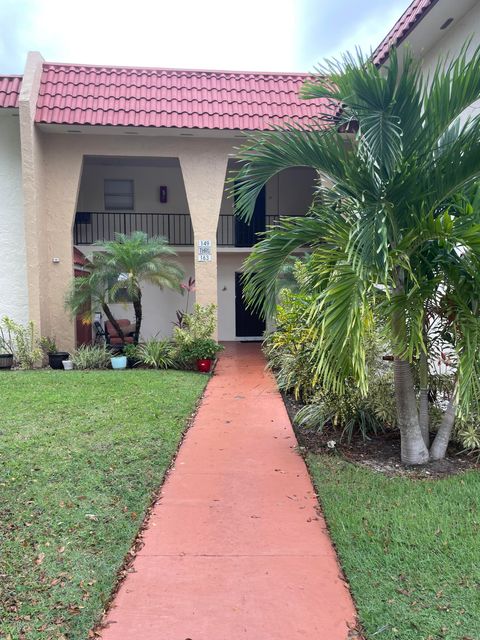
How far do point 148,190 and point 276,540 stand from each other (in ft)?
47.8

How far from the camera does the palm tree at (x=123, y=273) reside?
36.5ft

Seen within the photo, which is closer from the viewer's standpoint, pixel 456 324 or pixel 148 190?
pixel 456 324

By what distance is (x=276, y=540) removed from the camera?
371 centimetres

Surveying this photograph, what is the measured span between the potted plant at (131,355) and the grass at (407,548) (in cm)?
719

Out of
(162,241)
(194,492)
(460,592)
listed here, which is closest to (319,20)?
(162,241)

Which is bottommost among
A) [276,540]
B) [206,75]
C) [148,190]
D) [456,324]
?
[276,540]

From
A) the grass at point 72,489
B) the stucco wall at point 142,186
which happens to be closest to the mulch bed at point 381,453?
the grass at point 72,489

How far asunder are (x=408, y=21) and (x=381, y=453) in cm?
712

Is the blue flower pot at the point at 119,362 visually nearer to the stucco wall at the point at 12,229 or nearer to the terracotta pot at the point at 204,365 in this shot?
the terracotta pot at the point at 204,365

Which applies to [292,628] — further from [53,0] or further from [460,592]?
[53,0]

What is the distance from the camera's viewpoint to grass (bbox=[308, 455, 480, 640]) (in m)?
2.77

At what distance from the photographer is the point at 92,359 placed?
11.5m

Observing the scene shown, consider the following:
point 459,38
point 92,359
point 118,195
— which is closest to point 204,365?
point 92,359

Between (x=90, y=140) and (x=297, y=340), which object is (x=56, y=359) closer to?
(x=90, y=140)
